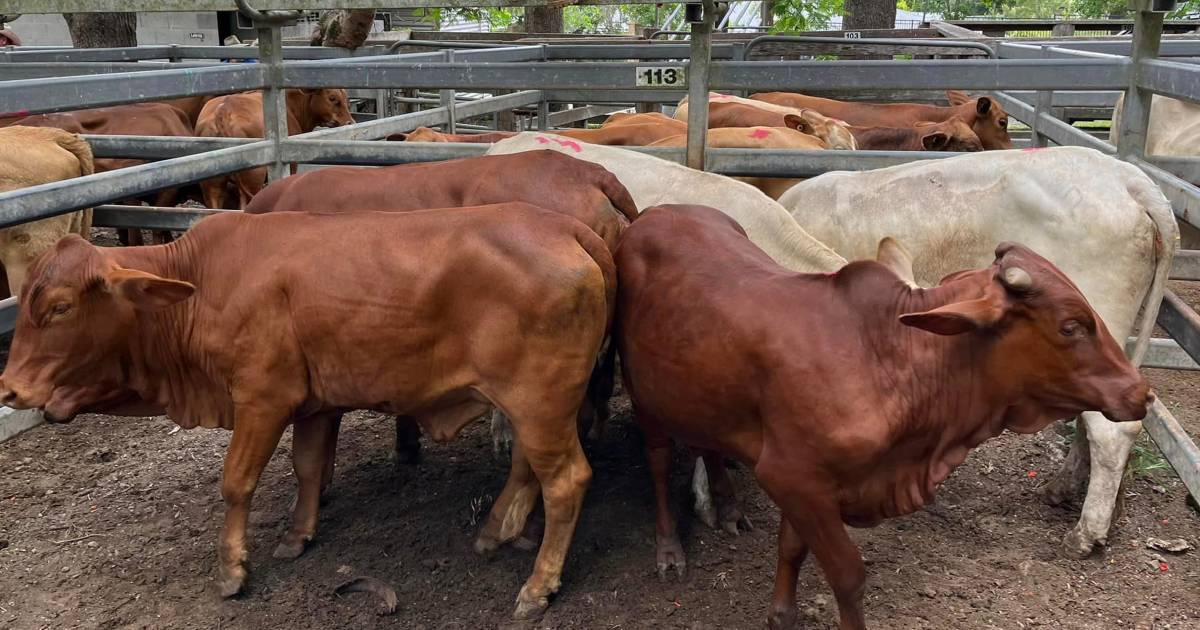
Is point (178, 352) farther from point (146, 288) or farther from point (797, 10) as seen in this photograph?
point (797, 10)

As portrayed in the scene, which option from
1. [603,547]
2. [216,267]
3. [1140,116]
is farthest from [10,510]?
[1140,116]

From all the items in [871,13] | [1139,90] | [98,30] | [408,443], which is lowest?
[408,443]

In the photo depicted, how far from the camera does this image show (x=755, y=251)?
4266mm

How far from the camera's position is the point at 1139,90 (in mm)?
5219

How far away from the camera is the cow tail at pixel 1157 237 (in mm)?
4465

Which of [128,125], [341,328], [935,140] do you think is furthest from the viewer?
[128,125]

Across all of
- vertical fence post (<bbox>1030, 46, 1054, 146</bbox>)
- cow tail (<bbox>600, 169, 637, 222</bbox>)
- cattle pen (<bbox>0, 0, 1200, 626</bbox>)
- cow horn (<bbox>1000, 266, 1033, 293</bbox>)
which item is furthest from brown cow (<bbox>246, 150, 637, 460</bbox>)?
vertical fence post (<bbox>1030, 46, 1054, 146</bbox>)

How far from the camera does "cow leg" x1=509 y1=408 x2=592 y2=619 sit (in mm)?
3965

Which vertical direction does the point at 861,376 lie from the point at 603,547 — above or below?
above

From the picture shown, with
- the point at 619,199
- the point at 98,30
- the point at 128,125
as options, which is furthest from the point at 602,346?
the point at 98,30

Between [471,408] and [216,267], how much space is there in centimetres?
110

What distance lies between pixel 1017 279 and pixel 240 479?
2.82 m

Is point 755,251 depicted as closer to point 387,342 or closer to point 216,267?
point 387,342

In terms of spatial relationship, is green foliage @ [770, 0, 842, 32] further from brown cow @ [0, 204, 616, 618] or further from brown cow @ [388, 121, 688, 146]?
brown cow @ [0, 204, 616, 618]
